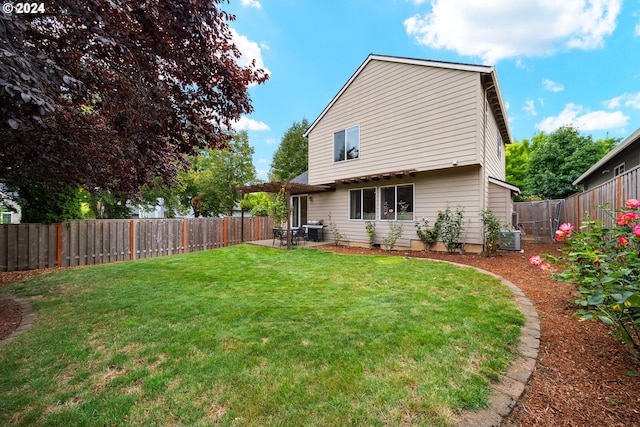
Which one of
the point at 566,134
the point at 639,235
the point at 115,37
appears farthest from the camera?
the point at 566,134

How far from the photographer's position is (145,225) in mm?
9852

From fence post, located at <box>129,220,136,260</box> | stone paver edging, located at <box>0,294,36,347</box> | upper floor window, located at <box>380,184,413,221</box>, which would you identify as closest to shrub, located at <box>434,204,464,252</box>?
upper floor window, located at <box>380,184,413,221</box>

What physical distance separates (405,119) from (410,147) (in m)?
1.05

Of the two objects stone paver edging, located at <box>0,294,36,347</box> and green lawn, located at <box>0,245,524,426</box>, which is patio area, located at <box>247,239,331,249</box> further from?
stone paver edging, located at <box>0,294,36,347</box>

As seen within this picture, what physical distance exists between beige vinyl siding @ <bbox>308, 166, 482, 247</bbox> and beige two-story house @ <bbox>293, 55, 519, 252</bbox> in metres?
0.03

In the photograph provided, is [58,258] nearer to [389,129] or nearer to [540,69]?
[389,129]

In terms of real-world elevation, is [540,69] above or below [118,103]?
above

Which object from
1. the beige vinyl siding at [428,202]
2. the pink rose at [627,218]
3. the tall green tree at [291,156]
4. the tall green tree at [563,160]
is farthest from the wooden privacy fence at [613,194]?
the tall green tree at [291,156]

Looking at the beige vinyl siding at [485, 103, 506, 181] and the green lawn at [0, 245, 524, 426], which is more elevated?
the beige vinyl siding at [485, 103, 506, 181]

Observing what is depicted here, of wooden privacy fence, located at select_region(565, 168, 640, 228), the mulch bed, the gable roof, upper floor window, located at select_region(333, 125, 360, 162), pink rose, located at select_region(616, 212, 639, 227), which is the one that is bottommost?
the mulch bed

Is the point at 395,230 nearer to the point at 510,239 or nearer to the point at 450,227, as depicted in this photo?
the point at 450,227

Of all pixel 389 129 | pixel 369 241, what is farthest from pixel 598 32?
pixel 369 241

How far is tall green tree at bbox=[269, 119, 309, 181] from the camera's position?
30.0 m

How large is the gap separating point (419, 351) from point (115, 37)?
462 cm
